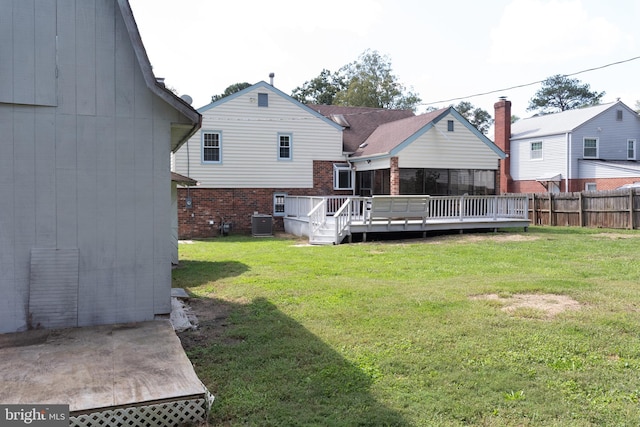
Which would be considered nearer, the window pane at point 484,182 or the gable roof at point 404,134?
the gable roof at point 404,134

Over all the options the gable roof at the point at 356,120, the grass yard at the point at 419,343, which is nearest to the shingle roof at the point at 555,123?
the gable roof at the point at 356,120

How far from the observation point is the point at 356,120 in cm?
2502

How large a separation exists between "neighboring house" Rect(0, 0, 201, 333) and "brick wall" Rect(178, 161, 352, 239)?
1371 centimetres

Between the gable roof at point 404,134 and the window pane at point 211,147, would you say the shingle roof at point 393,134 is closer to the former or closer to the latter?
the gable roof at point 404,134

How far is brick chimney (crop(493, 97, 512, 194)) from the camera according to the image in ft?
101

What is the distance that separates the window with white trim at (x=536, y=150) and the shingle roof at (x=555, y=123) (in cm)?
51

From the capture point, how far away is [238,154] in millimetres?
20312

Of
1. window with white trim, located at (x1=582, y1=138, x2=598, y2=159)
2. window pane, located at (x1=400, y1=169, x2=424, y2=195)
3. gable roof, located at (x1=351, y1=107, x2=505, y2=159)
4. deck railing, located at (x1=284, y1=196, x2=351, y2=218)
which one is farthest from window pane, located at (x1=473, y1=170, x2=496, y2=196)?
window with white trim, located at (x1=582, y1=138, x2=598, y2=159)

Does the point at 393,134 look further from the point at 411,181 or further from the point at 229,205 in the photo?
the point at 229,205

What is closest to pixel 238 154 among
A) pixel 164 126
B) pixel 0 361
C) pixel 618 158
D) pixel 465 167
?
pixel 465 167

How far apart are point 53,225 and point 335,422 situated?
3802 mm

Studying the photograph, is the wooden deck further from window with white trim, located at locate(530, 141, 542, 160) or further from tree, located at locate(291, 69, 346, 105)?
tree, located at locate(291, 69, 346, 105)

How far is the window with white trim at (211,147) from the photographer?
19.9 m

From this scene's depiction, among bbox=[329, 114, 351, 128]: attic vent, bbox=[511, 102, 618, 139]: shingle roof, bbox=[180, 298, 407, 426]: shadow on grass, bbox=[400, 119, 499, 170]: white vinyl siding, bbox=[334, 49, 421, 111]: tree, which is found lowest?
bbox=[180, 298, 407, 426]: shadow on grass
